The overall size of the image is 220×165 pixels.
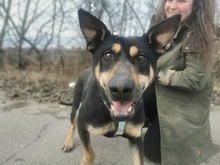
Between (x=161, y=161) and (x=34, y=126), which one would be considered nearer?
(x=161, y=161)

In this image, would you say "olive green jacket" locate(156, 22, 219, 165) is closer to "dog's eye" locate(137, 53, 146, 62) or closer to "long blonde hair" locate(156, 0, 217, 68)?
"long blonde hair" locate(156, 0, 217, 68)

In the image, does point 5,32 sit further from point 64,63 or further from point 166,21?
point 166,21

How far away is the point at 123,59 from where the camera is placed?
8.07 ft

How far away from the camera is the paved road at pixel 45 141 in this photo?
3592 millimetres

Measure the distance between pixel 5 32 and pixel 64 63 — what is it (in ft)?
7.47

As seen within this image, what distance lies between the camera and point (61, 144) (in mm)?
4047

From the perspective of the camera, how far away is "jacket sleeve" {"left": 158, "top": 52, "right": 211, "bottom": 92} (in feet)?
9.97

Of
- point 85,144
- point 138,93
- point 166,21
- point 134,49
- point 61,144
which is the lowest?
point 61,144

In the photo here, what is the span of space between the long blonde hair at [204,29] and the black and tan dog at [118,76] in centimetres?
47

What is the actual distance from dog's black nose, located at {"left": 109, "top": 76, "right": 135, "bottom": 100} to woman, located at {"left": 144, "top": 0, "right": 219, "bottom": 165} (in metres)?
1.01

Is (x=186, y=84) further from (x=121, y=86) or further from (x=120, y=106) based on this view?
(x=121, y=86)

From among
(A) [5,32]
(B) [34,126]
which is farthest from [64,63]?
(B) [34,126]

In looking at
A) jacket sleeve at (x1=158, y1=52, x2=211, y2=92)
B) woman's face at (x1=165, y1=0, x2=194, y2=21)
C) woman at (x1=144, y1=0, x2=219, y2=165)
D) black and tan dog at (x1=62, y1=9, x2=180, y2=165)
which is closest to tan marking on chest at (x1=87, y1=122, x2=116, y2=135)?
black and tan dog at (x1=62, y1=9, x2=180, y2=165)

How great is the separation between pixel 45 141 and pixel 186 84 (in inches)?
81.3
